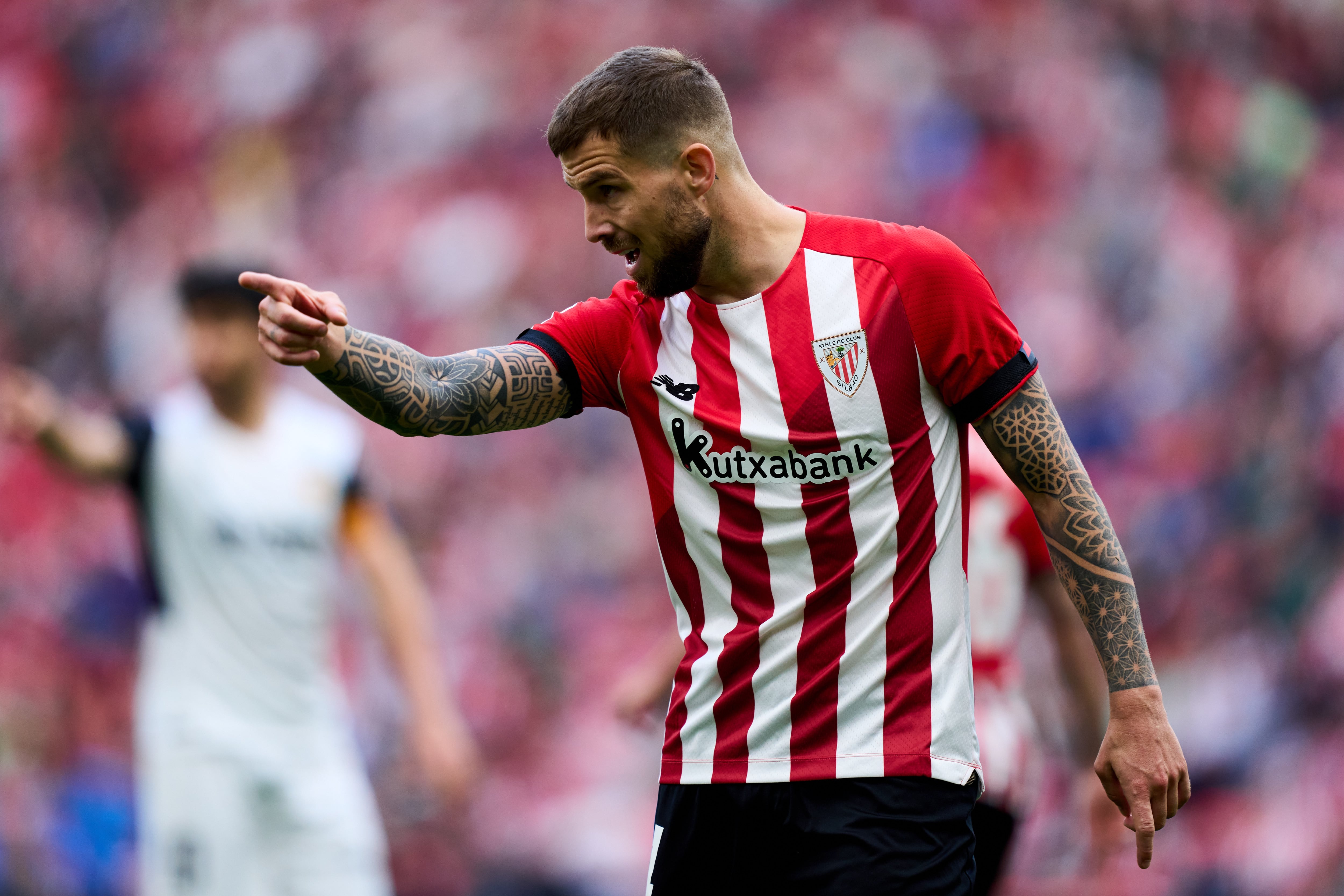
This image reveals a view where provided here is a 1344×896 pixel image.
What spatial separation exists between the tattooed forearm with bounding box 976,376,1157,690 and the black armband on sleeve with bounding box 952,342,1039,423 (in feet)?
0.05

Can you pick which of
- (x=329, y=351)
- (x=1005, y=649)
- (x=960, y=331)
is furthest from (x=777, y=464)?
(x=1005, y=649)

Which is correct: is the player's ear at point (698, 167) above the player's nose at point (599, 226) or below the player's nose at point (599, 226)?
above

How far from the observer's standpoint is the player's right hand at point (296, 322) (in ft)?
7.77

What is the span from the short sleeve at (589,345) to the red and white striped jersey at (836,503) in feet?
0.42

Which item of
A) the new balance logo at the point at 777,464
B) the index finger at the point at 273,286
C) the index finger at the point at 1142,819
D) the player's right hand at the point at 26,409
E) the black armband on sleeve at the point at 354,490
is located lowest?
the index finger at the point at 1142,819

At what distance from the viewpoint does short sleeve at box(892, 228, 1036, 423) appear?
2.54 metres

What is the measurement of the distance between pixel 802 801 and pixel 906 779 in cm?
19

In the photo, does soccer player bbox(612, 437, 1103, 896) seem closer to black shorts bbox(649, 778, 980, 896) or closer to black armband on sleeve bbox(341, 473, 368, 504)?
black shorts bbox(649, 778, 980, 896)

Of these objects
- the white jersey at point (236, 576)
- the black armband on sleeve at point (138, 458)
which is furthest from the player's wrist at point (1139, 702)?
the black armband on sleeve at point (138, 458)

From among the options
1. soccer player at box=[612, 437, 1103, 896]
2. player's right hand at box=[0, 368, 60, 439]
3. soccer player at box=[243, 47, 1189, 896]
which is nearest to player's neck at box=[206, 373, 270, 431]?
player's right hand at box=[0, 368, 60, 439]

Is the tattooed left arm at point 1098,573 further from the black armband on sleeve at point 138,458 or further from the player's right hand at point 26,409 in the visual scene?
the black armband on sleeve at point 138,458

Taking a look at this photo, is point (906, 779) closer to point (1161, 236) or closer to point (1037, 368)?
point (1037, 368)

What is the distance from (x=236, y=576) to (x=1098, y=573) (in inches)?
135

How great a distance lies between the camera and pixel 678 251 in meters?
2.67
